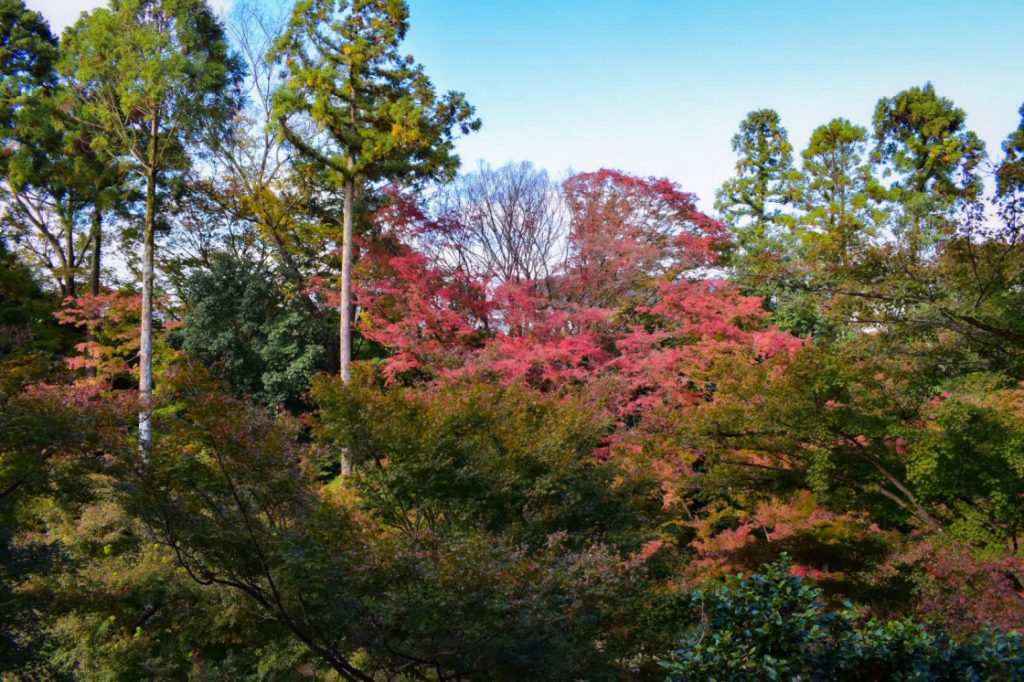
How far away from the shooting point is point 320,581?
5371 mm

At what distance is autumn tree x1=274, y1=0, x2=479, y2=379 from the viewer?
14.3 meters

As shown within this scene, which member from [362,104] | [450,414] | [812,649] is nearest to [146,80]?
[362,104]

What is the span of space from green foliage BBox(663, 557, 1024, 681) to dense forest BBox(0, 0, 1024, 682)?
21mm

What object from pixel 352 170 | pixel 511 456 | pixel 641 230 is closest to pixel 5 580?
pixel 511 456

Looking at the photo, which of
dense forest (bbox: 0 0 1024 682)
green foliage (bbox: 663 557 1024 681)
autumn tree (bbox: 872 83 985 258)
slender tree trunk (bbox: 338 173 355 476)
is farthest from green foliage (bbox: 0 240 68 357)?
autumn tree (bbox: 872 83 985 258)

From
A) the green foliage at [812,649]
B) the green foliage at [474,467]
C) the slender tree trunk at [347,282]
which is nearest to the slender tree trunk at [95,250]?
the slender tree trunk at [347,282]

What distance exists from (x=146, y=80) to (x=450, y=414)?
1111 cm

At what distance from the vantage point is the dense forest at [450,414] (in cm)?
555

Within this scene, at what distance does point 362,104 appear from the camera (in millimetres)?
14688

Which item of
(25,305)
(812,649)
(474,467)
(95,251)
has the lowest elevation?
(812,649)

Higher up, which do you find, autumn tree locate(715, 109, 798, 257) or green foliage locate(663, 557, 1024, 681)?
autumn tree locate(715, 109, 798, 257)

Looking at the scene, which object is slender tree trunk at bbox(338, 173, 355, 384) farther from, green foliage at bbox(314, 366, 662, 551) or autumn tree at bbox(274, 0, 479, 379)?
green foliage at bbox(314, 366, 662, 551)

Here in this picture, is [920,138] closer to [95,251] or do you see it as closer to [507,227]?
[507,227]

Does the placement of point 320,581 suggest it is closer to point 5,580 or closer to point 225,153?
point 5,580
